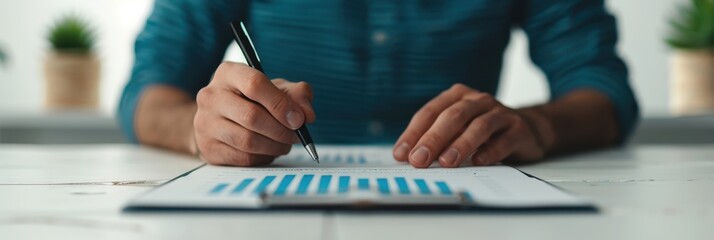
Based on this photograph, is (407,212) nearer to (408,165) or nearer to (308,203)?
(308,203)

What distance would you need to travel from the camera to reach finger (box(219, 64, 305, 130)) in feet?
2.08

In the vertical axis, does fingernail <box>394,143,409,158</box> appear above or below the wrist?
above

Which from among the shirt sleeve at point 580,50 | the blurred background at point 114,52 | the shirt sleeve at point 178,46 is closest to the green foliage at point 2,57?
the blurred background at point 114,52

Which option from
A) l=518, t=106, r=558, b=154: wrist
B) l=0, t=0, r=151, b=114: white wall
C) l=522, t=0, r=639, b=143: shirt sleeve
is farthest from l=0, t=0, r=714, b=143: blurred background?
l=518, t=106, r=558, b=154: wrist

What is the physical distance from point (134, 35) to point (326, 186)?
6.12ft

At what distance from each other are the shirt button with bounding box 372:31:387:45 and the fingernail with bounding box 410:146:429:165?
49 cm

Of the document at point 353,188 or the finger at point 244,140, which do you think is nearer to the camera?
the document at point 353,188

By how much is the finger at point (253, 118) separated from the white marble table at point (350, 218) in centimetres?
7

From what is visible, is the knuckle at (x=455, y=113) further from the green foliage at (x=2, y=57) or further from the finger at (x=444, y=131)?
the green foliage at (x=2, y=57)

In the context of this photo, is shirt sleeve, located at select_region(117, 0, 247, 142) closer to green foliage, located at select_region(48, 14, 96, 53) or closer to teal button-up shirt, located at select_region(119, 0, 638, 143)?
teal button-up shirt, located at select_region(119, 0, 638, 143)

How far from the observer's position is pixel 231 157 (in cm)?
69

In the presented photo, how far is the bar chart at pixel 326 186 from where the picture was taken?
0.46 meters

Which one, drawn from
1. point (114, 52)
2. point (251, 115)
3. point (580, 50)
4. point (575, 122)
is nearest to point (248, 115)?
point (251, 115)

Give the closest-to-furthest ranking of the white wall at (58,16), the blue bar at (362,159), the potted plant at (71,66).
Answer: the blue bar at (362,159), the potted plant at (71,66), the white wall at (58,16)
